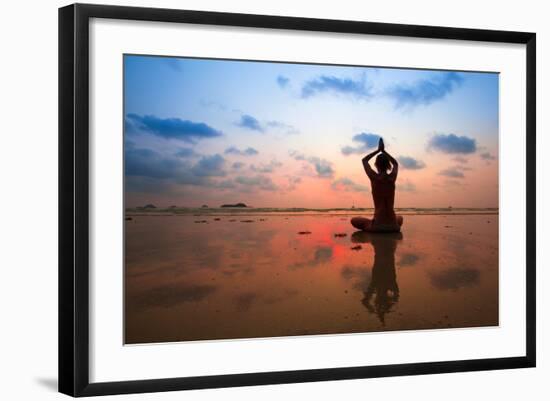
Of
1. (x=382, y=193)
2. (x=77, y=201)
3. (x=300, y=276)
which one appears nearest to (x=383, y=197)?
(x=382, y=193)

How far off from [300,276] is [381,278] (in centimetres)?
42

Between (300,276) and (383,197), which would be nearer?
(300,276)

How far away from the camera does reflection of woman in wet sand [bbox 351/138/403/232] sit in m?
3.15

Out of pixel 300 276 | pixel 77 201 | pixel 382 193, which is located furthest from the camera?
pixel 382 193

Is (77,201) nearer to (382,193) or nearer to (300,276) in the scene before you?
(300,276)

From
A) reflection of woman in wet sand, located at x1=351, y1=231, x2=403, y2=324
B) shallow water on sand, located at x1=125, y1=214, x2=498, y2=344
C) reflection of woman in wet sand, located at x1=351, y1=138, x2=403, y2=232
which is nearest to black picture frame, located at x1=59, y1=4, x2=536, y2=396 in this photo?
shallow water on sand, located at x1=125, y1=214, x2=498, y2=344

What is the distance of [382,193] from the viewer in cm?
317

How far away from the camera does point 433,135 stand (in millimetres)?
3246

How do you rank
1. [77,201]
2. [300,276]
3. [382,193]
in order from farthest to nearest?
[382,193], [300,276], [77,201]

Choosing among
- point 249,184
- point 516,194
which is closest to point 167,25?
point 249,184

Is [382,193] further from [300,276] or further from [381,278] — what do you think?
[300,276]

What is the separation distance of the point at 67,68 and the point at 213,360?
149 centimetres

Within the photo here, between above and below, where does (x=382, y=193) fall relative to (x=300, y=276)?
above

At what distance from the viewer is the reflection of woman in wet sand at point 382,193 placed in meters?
3.15
